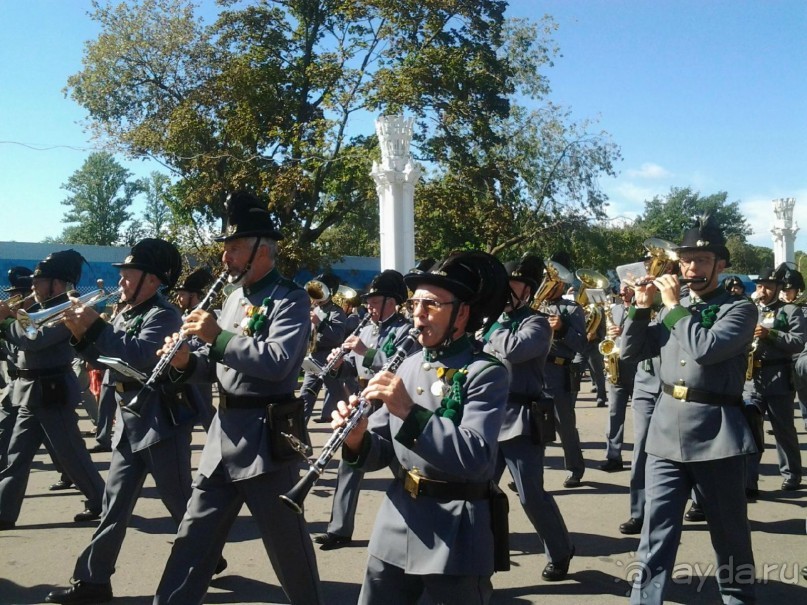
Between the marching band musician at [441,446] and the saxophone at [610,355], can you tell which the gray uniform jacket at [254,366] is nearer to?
the marching band musician at [441,446]

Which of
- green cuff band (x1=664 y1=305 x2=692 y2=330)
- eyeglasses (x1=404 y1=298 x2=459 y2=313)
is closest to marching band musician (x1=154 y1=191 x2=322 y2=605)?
eyeglasses (x1=404 y1=298 x2=459 y2=313)

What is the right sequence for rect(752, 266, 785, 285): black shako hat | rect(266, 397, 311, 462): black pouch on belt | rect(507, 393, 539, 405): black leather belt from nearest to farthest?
rect(266, 397, 311, 462): black pouch on belt, rect(507, 393, 539, 405): black leather belt, rect(752, 266, 785, 285): black shako hat

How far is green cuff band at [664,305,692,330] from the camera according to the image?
15.0 feet

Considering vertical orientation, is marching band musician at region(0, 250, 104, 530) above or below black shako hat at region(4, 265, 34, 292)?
below

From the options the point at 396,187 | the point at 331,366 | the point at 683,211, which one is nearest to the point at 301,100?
the point at 396,187

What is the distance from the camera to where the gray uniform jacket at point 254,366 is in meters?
3.87

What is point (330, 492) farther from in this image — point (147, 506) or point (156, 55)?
point (156, 55)

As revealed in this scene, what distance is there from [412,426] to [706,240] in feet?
9.35

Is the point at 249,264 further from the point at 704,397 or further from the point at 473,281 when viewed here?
the point at 704,397

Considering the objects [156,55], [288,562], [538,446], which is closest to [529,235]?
[156,55]

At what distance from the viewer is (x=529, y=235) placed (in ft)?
88.0

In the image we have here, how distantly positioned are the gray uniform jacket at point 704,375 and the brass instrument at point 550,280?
8.56 ft

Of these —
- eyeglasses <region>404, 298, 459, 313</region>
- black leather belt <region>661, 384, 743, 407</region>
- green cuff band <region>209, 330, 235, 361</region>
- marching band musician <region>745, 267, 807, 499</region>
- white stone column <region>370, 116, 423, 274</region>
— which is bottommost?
marching band musician <region>745, 267, 807, 499</region>

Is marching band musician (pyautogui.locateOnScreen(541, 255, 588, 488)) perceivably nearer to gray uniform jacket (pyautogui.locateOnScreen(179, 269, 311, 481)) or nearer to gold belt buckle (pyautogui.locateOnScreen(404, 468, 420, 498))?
gray uniform jacket (pyautogui.locateOnScreen(179, 269, 311, 481))
